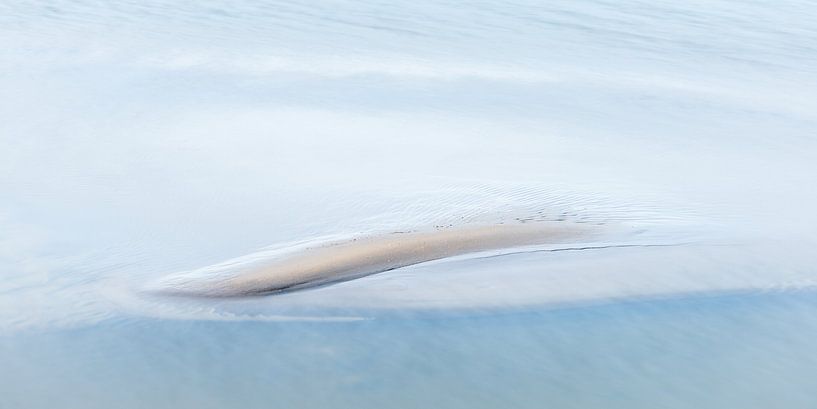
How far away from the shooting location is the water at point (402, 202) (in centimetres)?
580

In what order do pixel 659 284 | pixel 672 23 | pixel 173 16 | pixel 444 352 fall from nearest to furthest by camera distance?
pixel 444 352 → pixel 659 284 → pixel 173 16 → pixel 672 23

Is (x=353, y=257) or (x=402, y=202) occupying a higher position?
(x=402, y=202)

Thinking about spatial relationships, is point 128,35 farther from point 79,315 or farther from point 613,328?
point 613,328

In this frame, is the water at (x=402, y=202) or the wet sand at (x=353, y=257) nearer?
the water at (x=402, y=202)

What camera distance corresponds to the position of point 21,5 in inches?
490

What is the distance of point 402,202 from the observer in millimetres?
7625

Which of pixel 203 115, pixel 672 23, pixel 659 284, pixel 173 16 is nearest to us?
pixel 659 284

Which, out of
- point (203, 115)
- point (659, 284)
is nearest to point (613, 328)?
point (659, 284)

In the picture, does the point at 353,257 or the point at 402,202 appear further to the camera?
the point at 402,202

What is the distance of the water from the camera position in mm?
5805

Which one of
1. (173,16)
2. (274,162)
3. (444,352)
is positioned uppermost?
(173,16)

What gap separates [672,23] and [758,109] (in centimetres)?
356

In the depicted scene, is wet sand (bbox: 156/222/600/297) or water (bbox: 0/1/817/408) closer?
water (bbox: 0/1/817/408)

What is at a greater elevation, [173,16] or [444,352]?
[173,16]
